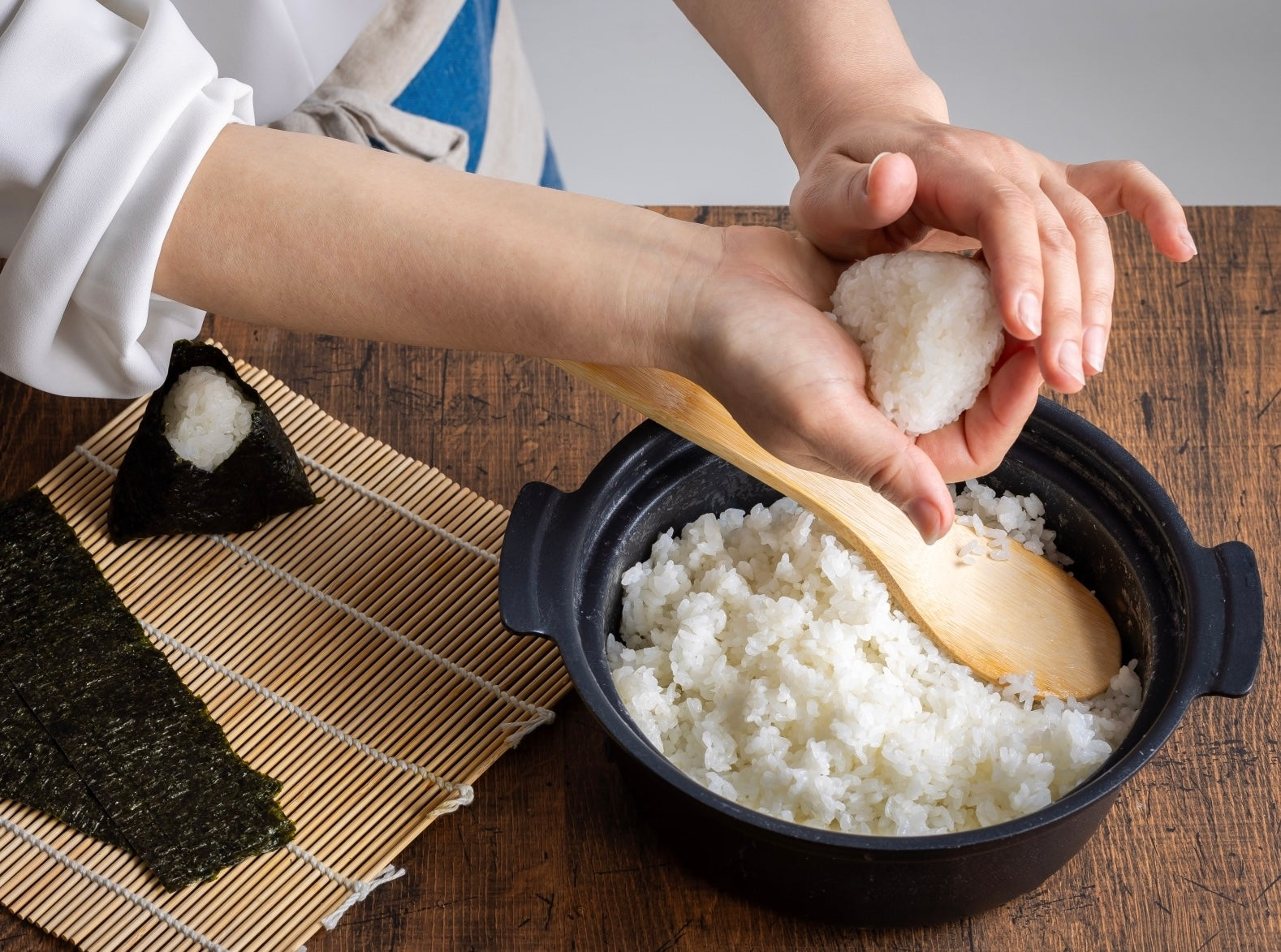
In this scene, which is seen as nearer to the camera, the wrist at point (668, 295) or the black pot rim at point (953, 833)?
the black pot rim at point (953, 833)

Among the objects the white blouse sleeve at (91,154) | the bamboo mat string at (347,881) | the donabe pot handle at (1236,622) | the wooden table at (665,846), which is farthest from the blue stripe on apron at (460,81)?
the donabe pot handle at (1236,622)

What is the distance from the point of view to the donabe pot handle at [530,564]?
116cm

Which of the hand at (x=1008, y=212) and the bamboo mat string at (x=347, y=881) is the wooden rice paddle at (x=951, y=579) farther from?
the bamboo mat string at (x=347, y=881)

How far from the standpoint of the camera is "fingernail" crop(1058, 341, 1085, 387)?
1.04 m

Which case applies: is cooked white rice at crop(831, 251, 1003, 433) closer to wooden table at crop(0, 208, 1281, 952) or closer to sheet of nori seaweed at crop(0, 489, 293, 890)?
wooden table at crop(0, 208, 1281, 952)

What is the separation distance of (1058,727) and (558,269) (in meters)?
0.67

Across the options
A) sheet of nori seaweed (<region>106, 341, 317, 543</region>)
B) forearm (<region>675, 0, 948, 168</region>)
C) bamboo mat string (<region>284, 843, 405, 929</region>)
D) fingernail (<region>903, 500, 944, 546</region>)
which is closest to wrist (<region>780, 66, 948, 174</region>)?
forearm (<region>675, 0, 948, 168</region>)

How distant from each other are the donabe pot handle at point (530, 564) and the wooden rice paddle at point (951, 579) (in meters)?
0.14

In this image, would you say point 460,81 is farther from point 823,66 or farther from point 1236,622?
point 1236,622

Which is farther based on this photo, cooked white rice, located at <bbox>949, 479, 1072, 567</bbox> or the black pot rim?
cooked white rice, located at <bbox>949, 479, 1072, 567</bbox>

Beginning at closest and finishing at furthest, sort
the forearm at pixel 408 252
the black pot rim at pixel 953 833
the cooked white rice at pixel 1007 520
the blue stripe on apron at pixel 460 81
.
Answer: the black pot rim at pixel 953 833
the forearm at pixel 408 252
the cooked white rice at pixel 1007 520
the blue stripe on apron at pixel 460 81

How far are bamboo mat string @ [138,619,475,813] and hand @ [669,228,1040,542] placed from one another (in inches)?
20.1

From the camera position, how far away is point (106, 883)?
127cm

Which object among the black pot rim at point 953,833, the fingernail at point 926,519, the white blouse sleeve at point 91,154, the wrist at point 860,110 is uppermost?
the white blouse sleeve at point 91,154
